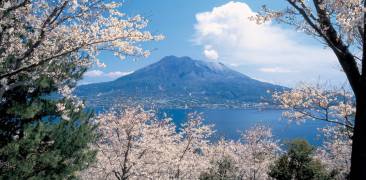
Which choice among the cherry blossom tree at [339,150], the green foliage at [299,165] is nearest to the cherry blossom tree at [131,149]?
the green foliage at [299,165]

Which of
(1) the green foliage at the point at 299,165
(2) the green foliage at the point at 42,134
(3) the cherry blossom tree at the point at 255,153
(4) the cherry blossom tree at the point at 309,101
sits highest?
(4) the cherry blossom tree at the point at 309,101

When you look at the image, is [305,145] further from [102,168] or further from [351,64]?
[351,64]

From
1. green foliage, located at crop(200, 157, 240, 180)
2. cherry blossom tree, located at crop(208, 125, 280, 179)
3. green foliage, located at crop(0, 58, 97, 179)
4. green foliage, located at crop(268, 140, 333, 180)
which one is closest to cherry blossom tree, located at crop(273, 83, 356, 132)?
green foliage, located at crop(0, 58, 97, 179)

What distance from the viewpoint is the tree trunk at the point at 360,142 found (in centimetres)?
463

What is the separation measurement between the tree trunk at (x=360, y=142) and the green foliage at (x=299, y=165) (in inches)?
792

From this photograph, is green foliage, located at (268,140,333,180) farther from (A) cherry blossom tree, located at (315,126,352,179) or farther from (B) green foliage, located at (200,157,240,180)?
(B) green foliage, located at (200,157,240,180)

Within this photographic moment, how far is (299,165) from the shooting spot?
2427 centimetres

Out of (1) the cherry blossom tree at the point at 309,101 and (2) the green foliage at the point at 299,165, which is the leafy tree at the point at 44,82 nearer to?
(1) the cherry blossom tree at the point at 309,101

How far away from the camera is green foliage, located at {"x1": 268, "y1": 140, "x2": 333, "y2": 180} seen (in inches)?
943

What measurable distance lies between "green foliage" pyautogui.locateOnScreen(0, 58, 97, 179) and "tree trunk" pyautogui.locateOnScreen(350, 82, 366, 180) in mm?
8771

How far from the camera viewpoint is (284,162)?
24312mm

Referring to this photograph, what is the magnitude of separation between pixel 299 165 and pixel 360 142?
2070 centimetres

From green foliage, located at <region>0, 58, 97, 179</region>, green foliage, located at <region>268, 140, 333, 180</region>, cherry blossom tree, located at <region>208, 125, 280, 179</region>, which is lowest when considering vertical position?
cherry blossom tree, located at <region>208, 125, 280, 179</region>

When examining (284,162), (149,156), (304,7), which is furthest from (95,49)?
(284,162)
